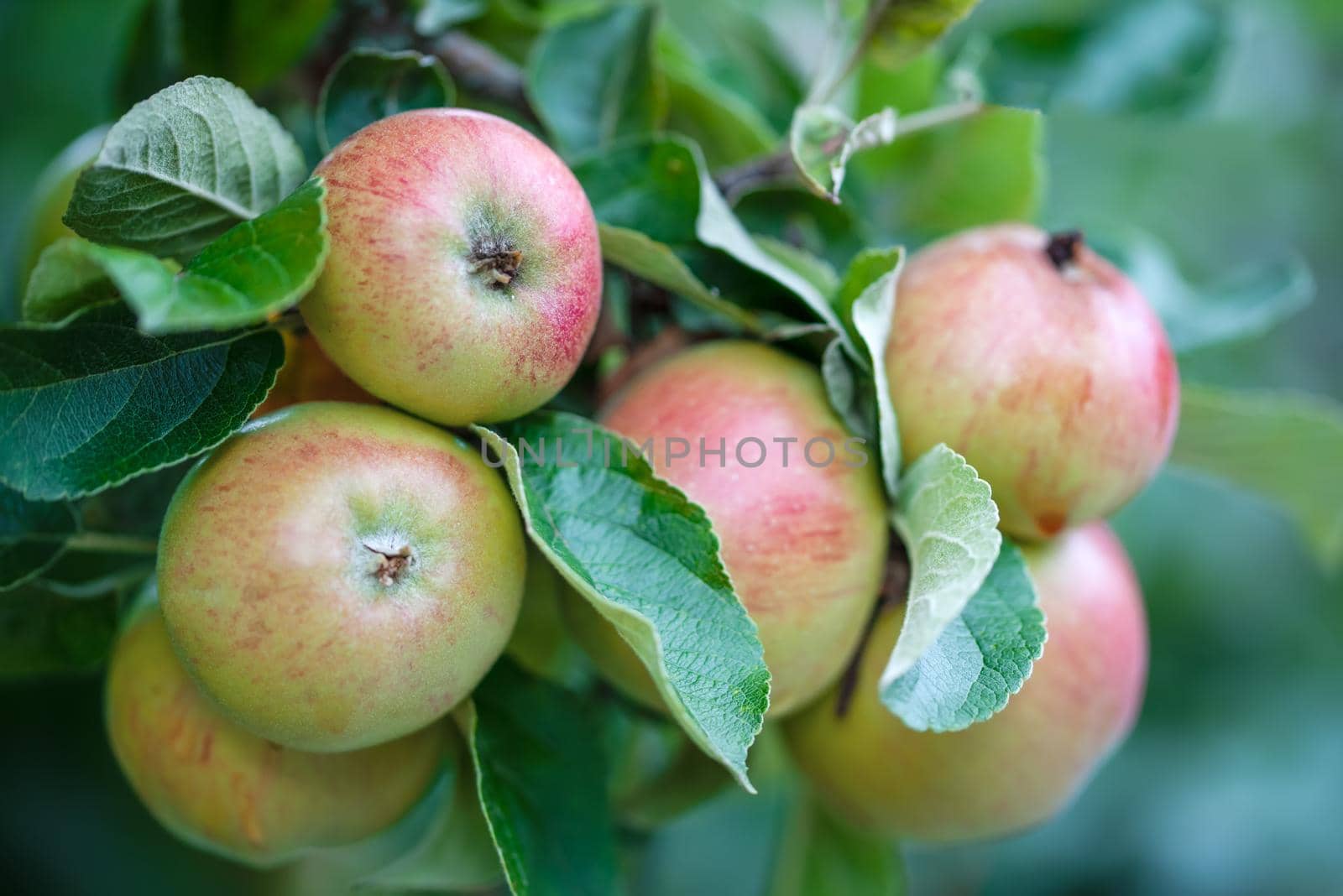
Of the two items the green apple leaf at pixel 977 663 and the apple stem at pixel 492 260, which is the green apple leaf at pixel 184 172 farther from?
the green apple leaf at pixel 977 663

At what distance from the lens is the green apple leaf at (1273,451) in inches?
33.6

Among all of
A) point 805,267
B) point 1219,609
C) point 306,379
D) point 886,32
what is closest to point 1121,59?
point 886,32

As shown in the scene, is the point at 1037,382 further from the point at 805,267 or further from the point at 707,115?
the point at 707,115

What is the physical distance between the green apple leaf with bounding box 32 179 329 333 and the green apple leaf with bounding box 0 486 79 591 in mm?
164

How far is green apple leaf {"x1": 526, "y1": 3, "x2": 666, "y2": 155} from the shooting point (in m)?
0.84

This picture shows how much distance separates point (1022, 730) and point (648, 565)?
314 mm

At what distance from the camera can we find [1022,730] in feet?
2.47

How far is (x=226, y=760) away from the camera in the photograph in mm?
653

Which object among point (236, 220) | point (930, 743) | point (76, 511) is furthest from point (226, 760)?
point (930, 743)

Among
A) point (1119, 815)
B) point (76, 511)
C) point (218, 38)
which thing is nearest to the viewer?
point (76, 511)

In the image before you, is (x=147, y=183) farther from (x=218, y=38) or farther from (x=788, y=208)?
(x=788, y=208)

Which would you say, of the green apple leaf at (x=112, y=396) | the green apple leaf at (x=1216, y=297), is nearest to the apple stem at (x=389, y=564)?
the green apple leaf at (x=112, y=396)

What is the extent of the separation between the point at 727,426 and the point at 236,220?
0.31m

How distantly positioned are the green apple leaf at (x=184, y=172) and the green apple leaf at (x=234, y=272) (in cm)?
3
